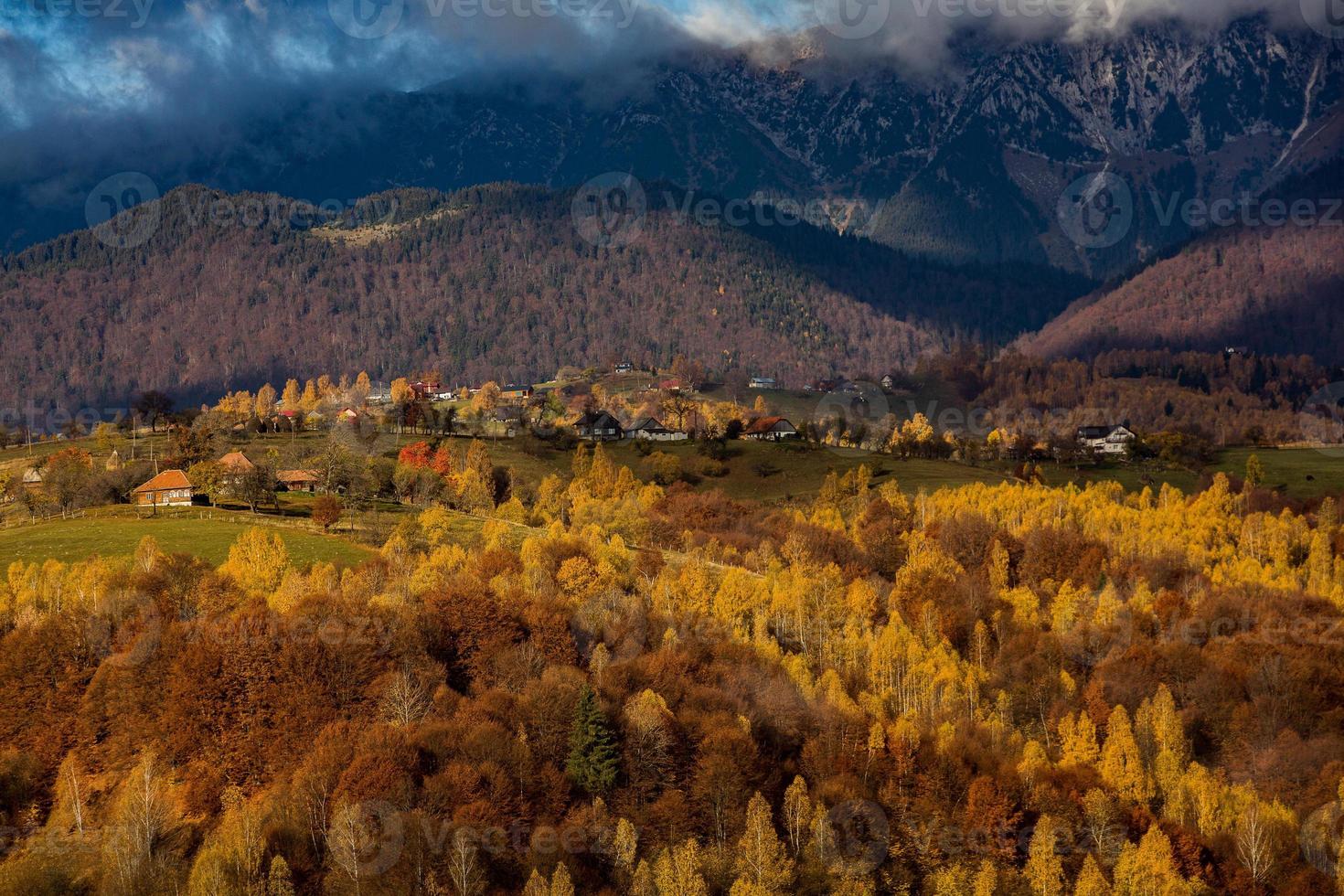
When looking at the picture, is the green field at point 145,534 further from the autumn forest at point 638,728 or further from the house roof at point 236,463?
the house roof at point 236,463

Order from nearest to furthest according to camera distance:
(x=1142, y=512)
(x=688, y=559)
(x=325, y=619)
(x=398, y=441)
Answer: (x=325, y=619) → (x=688, y=559) → (x=1142, y=512) → (x=398, y=441)

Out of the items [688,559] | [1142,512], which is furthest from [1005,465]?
[688,559]

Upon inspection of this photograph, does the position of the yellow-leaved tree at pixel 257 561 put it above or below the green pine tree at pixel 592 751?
above

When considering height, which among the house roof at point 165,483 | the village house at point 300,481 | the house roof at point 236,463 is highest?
the house roof at point 236,463

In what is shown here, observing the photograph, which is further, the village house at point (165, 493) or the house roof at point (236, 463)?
the house roof at point (236, 463)

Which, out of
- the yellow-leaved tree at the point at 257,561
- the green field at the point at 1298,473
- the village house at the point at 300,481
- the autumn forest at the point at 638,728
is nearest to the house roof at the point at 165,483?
the village house at the point at 300,481

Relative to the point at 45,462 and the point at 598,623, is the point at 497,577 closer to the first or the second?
the point at 598,623
